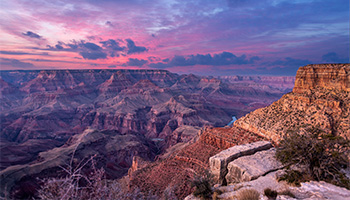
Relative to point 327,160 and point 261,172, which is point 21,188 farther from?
point 327,160

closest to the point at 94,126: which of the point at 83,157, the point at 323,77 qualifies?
the point at 83,157

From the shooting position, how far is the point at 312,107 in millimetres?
22312

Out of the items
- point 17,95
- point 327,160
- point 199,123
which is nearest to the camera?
point 327,160

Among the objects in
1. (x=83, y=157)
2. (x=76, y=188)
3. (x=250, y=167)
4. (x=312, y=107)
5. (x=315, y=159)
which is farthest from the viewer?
(x=83, y=157)

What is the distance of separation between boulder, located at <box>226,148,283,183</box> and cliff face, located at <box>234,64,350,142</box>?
7.92 metres

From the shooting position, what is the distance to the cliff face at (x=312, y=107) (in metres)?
20.1

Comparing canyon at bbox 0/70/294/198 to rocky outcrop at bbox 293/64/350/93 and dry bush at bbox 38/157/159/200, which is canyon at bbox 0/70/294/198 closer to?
rocky outcrop at bbox 293/64/350/93

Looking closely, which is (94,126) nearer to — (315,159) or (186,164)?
(186,164)

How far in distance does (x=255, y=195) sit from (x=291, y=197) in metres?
1.49

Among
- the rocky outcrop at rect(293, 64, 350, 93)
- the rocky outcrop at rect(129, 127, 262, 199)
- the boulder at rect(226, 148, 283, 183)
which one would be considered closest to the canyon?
the rocky outcrop at rect(129, 127, 262, 199)

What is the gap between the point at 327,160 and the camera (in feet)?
32.7

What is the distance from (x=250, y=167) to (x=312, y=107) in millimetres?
15530

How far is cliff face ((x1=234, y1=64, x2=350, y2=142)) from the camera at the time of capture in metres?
20.1

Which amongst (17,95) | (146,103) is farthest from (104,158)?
(17,95)
